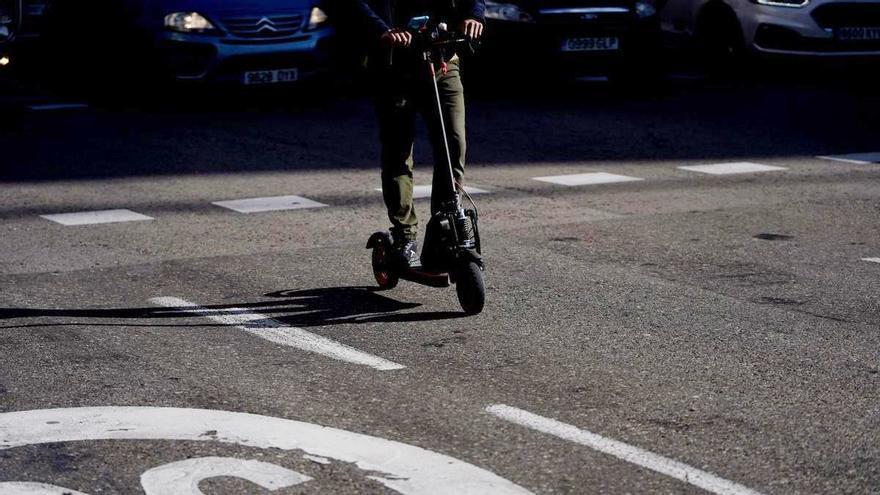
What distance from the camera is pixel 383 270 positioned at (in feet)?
24.2

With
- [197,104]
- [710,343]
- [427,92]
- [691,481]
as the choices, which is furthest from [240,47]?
[691,481]

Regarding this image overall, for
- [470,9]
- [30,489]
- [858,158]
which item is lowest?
[858,158]

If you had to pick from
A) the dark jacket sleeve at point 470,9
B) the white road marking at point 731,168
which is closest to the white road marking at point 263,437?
the dark jacket sleeve at point 470,9

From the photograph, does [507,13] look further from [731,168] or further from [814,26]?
[731,168]

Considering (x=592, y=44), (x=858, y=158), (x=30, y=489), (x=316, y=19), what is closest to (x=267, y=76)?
(x=316, y=19)

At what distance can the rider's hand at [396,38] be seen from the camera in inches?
260

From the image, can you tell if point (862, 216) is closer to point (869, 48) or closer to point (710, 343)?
point (710, 343)

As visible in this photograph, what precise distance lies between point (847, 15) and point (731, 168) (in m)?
6.32

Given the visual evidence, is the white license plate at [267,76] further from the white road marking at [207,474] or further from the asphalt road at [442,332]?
the white road marking at [207,474]

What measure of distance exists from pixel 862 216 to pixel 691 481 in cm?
565

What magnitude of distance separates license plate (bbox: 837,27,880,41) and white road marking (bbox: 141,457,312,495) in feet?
45.8

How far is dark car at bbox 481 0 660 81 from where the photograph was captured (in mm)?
16328

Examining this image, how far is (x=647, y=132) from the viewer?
45.7 ft

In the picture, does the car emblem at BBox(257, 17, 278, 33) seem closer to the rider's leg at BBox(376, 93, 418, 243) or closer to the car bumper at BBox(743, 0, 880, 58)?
the car bumper at BBox(743, 0, 880, 58)
